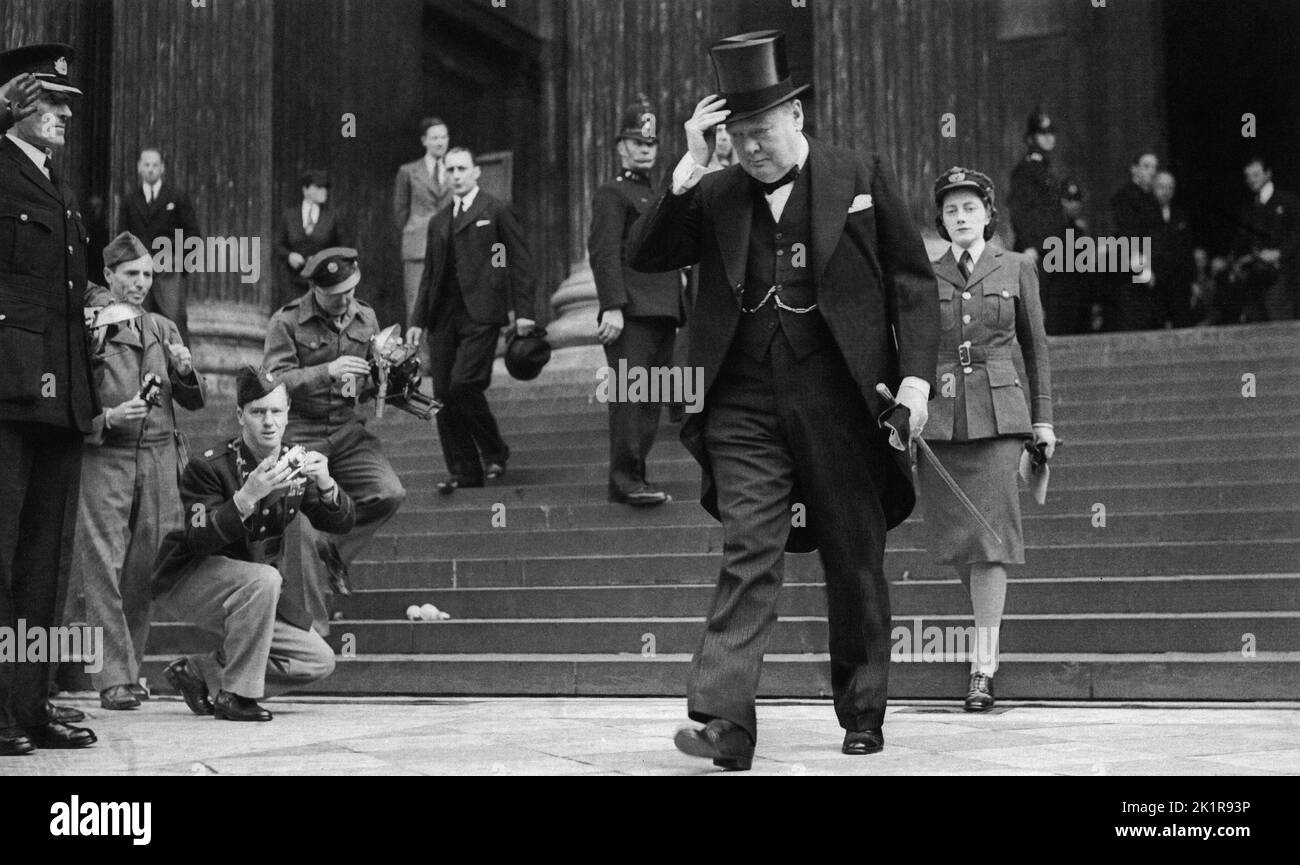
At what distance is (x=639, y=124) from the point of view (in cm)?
960

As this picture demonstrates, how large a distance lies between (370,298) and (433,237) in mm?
7926

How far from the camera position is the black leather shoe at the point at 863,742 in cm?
504

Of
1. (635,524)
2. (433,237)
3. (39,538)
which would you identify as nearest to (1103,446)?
(635,524)

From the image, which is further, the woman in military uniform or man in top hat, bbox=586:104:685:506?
man in top hat, bbox=586:104:685:506

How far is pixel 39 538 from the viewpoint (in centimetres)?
559

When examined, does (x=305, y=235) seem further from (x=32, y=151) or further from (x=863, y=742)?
(x=863, y=742)

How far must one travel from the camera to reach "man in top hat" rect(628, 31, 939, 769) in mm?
4934

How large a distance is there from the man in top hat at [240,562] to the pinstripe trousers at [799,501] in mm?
2236

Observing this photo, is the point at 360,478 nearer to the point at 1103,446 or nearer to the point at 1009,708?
the point at 1009,708

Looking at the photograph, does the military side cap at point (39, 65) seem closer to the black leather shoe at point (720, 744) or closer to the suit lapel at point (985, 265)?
the black leather shoe at point (720, 744)

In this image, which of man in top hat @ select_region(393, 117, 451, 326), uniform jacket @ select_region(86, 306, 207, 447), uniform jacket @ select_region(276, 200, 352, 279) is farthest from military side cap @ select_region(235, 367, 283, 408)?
man in top hat @ select_region(393, 117, 451, 326)

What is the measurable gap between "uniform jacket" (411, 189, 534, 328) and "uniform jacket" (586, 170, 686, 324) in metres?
0.74

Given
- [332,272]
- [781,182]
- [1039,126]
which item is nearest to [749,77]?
[781,182]

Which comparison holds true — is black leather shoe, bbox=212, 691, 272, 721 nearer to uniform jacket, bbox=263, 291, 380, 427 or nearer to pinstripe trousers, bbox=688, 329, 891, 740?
uniform jacket, bbox=263, 291, 380, 427
